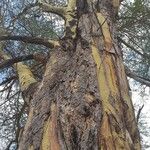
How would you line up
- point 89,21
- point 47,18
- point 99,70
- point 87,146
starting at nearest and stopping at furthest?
point 87,146
point 99,70
point 89,21
point 47,18

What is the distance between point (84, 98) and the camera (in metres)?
1.90

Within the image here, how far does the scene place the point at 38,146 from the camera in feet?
5.74

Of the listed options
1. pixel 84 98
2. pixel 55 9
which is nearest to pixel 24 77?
pixel 55 9

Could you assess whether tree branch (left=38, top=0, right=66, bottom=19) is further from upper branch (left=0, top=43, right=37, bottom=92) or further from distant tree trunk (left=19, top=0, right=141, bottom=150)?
upper branch (left=0, top=43, right=37, bottom=92)

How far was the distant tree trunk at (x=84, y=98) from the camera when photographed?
173cm

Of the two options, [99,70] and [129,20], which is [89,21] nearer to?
[99,70]

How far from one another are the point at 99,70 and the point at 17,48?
214 centimetres

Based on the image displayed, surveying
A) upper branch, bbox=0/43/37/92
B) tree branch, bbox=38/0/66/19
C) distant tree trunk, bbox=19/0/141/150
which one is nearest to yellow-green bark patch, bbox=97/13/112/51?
distant tree trunk, bbox=19/0/141/150

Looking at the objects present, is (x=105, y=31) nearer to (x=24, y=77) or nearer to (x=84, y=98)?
(x=24, y=77)

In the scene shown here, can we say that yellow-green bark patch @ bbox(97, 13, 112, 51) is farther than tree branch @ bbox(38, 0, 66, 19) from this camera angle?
No

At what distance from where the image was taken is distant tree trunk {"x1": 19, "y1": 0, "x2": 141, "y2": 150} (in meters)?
1.73

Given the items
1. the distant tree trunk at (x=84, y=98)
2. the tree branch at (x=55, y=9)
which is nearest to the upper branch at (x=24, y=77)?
the distant tree trunk at (x=84, y=98)

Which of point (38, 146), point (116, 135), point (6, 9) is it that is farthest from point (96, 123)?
point (6, 9)

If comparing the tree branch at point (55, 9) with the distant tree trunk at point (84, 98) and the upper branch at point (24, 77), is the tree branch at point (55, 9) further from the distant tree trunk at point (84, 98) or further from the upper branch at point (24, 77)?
the upper branch at point (24, 77)
